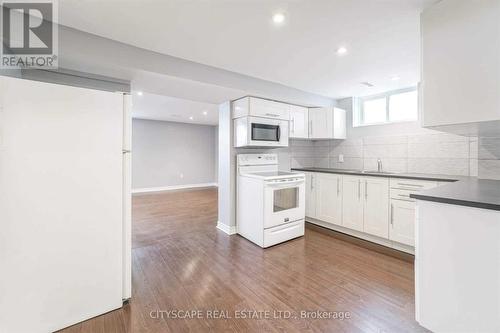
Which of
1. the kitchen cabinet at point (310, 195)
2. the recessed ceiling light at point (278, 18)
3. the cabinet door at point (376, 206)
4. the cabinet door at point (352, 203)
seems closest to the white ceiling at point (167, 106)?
the kitchen cabinet at point (310, 195)

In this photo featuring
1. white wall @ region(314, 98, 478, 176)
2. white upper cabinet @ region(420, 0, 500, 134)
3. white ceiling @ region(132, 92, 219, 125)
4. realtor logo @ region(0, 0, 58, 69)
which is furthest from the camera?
white ceiling @ region(132, 92, 219, 125)

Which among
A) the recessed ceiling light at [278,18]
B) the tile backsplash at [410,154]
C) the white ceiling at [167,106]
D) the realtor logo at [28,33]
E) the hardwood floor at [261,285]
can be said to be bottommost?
the hardwood floor at [261,285]

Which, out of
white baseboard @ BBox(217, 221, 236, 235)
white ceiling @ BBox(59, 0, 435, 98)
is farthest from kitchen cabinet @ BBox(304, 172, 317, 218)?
white ceiling @ BBox(59, 0, 435, 98)

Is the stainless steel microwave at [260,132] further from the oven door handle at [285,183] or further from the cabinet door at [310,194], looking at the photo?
the cabinet door at [310,194]

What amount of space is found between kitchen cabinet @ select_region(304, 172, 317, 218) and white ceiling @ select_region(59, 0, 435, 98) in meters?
1.78

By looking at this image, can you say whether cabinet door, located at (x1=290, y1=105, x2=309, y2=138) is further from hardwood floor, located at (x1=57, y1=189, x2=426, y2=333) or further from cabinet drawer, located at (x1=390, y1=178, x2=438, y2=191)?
hardwood floor, located at (x1=57, y1=189, x2=426, y2=333)

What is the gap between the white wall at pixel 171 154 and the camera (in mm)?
7094

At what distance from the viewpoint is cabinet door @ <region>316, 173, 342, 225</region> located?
11.3 ft

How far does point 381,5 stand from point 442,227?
1.58 meters

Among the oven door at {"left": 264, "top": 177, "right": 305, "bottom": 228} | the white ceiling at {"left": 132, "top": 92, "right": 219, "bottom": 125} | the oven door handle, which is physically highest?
the white ceiling at {"left": 132, "top": 92, "right": 219, "bottom": 125}

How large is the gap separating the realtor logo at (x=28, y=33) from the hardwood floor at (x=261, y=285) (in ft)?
7.26

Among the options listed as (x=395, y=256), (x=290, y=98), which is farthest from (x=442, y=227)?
(x=290, y=98)

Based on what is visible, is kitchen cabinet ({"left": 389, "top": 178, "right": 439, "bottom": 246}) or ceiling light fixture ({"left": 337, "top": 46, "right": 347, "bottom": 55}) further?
kitchen cabinet ({"left": 389, "top": 178, "right": 439, "bottom": 246})

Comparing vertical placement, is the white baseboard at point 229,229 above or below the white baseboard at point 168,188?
below
